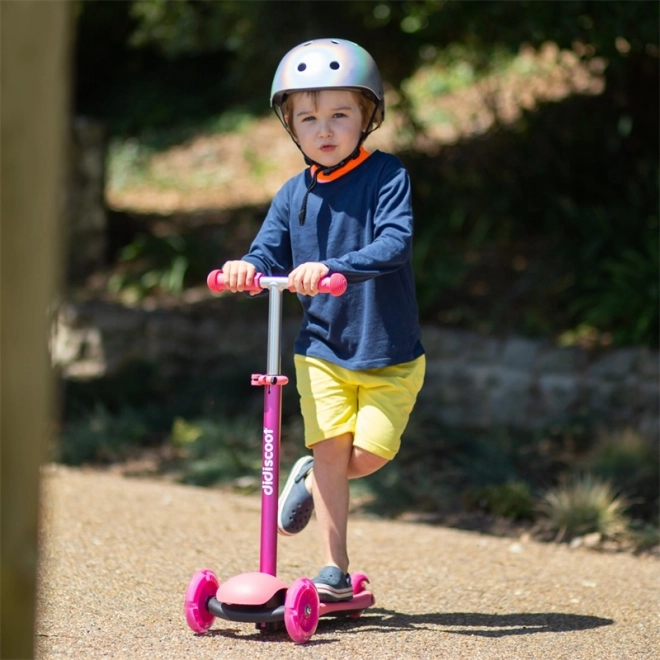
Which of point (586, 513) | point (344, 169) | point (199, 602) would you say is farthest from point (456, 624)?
point (586, 513)

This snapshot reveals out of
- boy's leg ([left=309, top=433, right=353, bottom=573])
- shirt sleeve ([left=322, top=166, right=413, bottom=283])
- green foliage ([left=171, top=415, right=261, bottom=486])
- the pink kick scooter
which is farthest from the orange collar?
green foliage ([left=171, top=415, right=261, bottom=486])

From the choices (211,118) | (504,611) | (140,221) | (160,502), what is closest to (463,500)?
(160,502)

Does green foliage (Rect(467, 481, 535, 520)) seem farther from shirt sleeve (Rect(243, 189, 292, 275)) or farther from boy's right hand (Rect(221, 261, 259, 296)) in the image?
boy's right hand (Rect(221, 261, 259, 296))

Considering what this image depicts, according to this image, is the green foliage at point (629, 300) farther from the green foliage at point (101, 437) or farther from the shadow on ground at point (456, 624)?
the shadow on ground at point (456, 624)

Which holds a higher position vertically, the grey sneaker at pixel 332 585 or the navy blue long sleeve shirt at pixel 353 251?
the navy blue long sleeve shirt at pixel 353 251

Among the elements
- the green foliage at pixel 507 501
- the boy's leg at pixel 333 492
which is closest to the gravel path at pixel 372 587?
the boy's leg at pixel 333 492

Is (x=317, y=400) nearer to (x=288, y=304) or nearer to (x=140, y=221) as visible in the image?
(x=288, y=304)

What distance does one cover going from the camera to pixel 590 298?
27.0 feet

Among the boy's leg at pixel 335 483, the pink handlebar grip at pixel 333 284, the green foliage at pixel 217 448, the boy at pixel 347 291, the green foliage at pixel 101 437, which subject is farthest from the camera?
the green foliage at pixel 101 437

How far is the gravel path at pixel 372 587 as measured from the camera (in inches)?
131

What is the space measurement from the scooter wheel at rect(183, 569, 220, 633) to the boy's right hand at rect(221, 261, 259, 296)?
0.90 m

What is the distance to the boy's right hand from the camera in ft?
10.8

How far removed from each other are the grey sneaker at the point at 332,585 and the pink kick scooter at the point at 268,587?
0.11 feet

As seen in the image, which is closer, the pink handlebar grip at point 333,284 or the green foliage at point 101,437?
the pink handlebar grip at point 333,284
